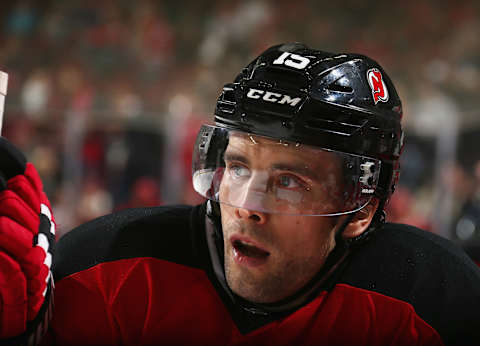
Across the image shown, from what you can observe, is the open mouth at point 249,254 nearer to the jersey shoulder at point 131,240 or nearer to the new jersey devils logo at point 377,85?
the jersey shoulder at point 131,240

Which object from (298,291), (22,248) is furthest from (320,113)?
(22,248)

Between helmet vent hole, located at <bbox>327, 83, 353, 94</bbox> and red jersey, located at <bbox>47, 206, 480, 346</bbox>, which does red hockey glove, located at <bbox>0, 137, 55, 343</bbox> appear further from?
helmet vent hole, located at <bbox>327, 83, 353, 94</bbox>

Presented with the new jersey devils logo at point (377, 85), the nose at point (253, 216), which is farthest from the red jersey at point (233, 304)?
the new jersey devils logo at point (377, 85)

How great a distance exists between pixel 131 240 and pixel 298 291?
0.29 m

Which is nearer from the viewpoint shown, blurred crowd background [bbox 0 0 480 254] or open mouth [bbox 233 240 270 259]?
open mouth [bbox 233 240 270 259]

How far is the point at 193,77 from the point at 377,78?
221 centimetres

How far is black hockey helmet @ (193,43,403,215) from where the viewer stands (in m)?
0.86

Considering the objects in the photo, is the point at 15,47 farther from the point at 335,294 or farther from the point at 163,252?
the point at 335,294

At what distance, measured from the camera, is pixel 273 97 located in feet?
2.87

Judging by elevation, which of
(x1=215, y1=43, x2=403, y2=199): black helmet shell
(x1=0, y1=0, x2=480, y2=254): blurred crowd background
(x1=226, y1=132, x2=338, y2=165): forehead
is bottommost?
(x1=0, y1=0, x2=480, y2=254): blurred crowd background

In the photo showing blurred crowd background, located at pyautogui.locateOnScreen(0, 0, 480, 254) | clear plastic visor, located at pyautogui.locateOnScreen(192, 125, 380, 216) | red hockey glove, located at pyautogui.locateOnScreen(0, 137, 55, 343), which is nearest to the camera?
red hockey glove, located at pyautogui.locateOnScreen(0, 137, 55, 343)

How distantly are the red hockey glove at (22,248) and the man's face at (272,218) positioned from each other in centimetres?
28

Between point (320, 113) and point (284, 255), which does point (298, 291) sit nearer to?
point (284, 255)

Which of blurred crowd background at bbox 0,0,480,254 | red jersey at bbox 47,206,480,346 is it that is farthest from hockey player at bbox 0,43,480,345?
blurred crowd background at bbox 0,0,480,254
